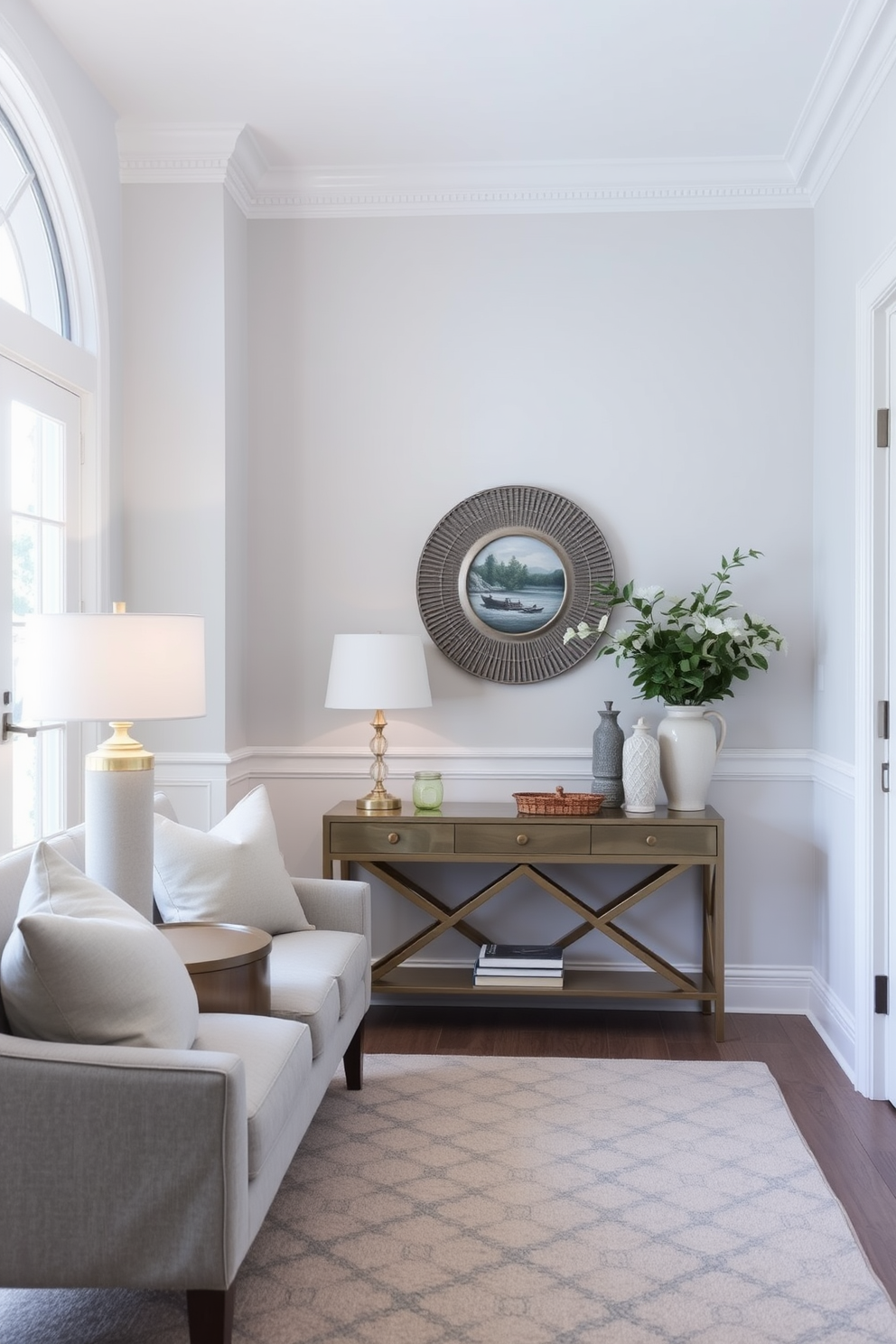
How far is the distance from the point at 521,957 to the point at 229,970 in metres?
1.60

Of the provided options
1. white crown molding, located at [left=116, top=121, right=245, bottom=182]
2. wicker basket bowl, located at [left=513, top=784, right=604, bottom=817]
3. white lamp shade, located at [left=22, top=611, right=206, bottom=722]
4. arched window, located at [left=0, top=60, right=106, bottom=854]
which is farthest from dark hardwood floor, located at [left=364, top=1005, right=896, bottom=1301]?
white crown molding, located at [left=116, top=121, right=245, bottom=182]

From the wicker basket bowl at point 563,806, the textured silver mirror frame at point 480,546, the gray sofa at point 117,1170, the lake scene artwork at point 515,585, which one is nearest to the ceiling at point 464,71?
the textured silver mirror frame at point 480,546

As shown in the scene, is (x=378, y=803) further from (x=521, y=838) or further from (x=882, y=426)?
(x=882, y=426)

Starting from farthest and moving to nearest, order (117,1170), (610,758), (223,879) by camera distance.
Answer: (610,758)
(223,879)
(117,1170)

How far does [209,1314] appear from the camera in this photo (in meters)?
1.80

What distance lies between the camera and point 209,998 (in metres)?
2.32

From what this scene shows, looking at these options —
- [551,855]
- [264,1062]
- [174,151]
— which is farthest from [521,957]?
[174,151]

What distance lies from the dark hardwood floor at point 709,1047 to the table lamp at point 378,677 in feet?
2.51

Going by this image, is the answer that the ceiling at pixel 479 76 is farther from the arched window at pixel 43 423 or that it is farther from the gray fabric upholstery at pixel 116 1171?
the gray fabric upholstery at pixel 116 1171

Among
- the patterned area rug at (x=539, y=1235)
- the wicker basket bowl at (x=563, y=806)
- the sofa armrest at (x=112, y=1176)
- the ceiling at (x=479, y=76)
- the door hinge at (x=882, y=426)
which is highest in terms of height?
the ceiling at (x=479, y=76)

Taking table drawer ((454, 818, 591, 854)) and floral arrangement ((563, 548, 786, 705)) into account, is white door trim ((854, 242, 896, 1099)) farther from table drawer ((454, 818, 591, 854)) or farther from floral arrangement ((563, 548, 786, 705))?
table drawer ((454, 818, 591, 854))

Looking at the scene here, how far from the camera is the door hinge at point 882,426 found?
3135 millimetres

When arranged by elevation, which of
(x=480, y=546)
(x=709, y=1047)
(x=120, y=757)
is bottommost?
(x=709, y=1047)

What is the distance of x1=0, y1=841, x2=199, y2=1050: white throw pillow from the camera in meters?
1.79
